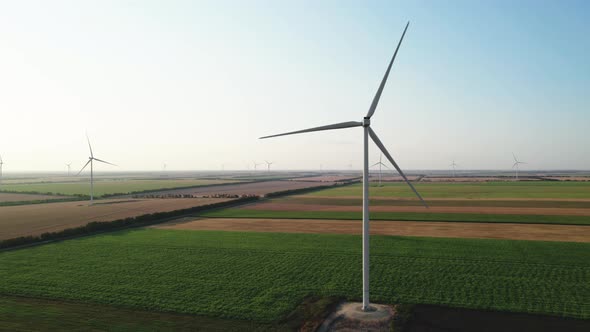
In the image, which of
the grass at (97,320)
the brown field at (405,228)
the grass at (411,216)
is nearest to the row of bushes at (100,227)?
the brown field at (405,228)

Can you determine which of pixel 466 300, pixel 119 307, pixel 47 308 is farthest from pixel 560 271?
pixel 47 308

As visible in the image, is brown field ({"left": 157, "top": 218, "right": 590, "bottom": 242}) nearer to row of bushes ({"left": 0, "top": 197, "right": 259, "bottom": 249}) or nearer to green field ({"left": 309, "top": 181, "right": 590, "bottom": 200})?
row of bushes ({"left": 0, "top": 197, "right": 259, "bottom": 249})

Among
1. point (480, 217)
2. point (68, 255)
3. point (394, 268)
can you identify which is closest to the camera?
point (394, 268)

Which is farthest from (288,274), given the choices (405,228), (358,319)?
(405,228)

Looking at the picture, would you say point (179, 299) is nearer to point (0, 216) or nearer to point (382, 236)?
point (382, 236)

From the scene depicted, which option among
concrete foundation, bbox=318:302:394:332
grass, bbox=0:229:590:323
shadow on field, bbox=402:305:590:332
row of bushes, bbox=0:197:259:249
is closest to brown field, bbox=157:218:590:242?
row of bushes, bbox=0:197:259:249

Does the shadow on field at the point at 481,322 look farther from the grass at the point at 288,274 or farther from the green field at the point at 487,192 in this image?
the green field at the point at 487,192
